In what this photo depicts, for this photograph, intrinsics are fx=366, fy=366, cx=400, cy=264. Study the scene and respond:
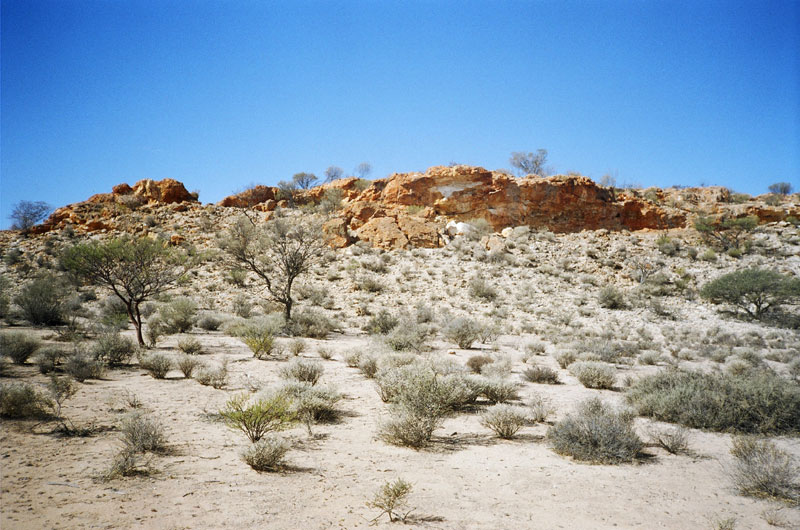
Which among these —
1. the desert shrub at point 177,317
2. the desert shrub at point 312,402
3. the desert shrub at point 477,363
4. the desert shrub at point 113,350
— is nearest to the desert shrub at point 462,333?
the desert shrub at point 477,363

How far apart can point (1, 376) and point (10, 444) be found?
4.18m

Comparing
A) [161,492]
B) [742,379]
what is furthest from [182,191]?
[742,379]

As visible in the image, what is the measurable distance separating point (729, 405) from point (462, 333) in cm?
809

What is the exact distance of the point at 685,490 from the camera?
424 cm

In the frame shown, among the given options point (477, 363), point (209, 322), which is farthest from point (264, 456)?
point (209, 322)

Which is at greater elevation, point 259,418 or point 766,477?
point 259,418

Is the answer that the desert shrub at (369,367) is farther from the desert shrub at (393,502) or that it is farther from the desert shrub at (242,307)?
the desert shrub at (242,307)

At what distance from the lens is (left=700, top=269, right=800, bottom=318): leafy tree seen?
708 inches

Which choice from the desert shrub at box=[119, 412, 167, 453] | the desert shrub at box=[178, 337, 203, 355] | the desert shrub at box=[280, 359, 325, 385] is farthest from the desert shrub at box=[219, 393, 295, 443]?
the desert shrub at box=[178, 337, 203, 355]

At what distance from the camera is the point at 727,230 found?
28000mm

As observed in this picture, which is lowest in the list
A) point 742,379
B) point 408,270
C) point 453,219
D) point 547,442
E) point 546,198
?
point 547,442

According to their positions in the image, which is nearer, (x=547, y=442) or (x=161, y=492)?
(x=161, y=492)

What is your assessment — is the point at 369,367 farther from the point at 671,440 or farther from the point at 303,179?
the point at 303,179

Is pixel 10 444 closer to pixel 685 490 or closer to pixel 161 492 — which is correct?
pixel 161 492
